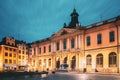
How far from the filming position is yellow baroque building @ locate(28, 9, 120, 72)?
48.0 m

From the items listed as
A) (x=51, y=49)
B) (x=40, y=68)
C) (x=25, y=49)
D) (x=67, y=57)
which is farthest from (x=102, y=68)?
(x=25, y=49)

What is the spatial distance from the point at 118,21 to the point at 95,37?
28.1ft

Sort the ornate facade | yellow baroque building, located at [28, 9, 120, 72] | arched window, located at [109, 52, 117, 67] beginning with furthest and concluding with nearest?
the ornate facade → yellow baroque building, located at [28, 9, 120, 72] → arched window, located at [109, 52, 117, 67]

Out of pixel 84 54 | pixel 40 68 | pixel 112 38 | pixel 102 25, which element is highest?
pixel 102 25

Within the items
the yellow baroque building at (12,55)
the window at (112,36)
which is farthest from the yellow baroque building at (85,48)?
the yellow baroque building at (12,55)

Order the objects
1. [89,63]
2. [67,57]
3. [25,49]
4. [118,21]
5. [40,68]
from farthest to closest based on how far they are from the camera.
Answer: [25,49], [40,68], [67,57], [89,63], [118,21]

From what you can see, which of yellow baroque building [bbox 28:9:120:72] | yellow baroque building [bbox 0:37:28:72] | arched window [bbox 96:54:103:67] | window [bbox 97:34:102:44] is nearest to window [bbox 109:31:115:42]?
yellow baroque building [bbox 28:9:120:72]

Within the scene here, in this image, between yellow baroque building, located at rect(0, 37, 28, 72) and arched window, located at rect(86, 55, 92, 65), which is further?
yellow baroque building, located at rect(0, 37, 28, 72)

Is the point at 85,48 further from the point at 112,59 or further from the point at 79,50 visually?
the point at 112,59

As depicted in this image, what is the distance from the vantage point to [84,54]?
56.3m

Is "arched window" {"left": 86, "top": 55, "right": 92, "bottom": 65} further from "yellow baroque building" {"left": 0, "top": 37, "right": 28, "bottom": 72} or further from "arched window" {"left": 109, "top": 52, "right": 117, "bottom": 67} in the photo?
"yellow baroque building" {"left": 0, "top": 37, "right": 28, "bottom": 72}

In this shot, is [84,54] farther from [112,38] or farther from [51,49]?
[51,49]

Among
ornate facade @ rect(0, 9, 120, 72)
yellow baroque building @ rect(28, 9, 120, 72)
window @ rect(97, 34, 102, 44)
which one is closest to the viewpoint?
yellow baroque building @ rect(28, 9, 120, 72)

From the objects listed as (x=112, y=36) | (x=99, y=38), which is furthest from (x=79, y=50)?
(x=112, y=36)
